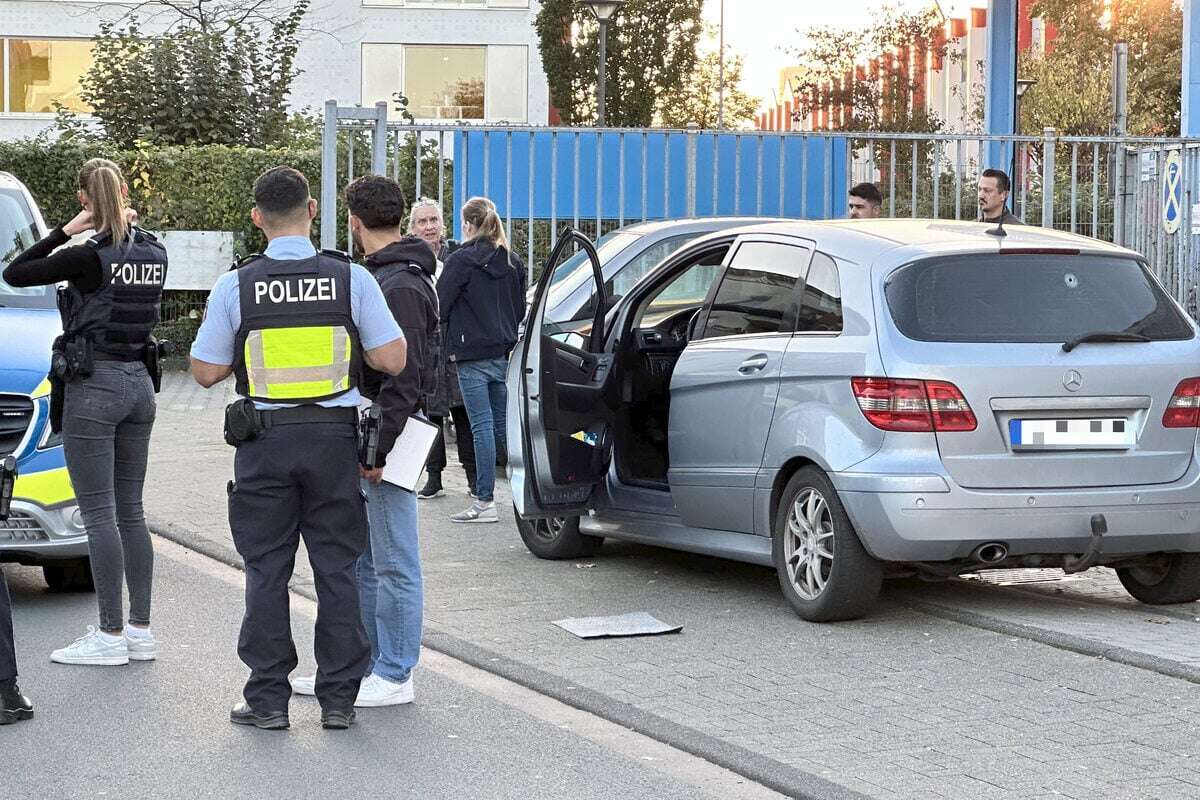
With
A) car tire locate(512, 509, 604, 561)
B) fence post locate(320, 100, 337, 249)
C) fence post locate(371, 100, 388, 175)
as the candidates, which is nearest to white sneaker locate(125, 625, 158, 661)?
car tire locate(512, 509, 604, 561)

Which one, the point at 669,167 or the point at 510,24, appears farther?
the point at 510,24

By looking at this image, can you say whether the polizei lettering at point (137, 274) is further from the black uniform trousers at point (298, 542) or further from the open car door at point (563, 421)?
the open car door at point (563, 421)

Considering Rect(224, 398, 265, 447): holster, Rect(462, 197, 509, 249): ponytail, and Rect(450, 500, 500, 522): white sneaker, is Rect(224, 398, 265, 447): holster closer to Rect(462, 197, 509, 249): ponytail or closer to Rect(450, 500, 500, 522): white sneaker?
Rect(450, 500, 500, 522): white sneaker

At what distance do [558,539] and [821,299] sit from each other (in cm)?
225

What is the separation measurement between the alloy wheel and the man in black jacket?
1875 mm

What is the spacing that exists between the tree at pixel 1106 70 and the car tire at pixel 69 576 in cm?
3493

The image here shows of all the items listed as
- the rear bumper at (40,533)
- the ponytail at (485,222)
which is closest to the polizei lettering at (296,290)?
the rear bumper at (40,533)

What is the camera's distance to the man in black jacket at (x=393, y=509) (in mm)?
6414

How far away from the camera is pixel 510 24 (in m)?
46.7

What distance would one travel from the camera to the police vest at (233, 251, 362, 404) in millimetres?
5938

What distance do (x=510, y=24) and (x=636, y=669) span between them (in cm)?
4105

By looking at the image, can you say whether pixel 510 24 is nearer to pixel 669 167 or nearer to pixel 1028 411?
pixel 669 167

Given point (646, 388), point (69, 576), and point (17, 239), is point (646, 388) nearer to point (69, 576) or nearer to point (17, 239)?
point (69, 576)

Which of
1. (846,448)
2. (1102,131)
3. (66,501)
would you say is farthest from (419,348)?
(1102,131)
